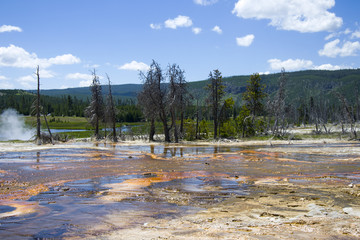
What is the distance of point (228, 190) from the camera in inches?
416

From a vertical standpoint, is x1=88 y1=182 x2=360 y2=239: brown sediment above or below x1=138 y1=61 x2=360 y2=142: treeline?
below

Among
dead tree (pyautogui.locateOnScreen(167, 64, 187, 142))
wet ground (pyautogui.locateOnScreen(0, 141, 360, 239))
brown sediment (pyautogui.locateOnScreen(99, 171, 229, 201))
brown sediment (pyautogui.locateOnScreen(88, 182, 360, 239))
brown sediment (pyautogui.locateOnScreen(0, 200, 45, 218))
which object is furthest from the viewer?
dead tree (pyautogui.locateOnScreen(167, 64, 187, 142))

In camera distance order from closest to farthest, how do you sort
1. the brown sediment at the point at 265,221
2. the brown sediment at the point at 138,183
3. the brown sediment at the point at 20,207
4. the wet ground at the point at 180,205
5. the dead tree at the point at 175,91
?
the brown sediment at the point at 265,221 < the wet ground at the point at 180,205 < the brown sediment at the point at 20,207 < the brown sediment at the point at 138,183 < the dead tree at the point at 175,91

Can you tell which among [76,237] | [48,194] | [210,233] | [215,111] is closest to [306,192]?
[210,233]

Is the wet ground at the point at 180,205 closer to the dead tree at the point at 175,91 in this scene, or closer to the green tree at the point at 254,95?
the dead tree at the point at 175,91

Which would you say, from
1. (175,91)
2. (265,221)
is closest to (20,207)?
(265,221)

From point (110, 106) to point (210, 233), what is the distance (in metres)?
39.0

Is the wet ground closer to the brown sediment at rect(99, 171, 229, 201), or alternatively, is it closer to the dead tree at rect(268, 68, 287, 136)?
the brown sediment at rect(99, 171, 229, 201)

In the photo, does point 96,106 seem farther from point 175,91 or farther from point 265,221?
point 265,221

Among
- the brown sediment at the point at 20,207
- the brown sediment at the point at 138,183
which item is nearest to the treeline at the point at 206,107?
Result: the brown sediment at the point at 138,183

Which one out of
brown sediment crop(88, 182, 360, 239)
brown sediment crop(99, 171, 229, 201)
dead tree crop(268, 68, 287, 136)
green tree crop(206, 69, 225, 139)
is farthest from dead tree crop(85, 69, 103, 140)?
brown sediment crop(88, 182, 360, 239)

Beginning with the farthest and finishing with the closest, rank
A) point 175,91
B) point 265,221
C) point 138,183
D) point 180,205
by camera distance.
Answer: point 175,91 → point 138,183 → point 180,205 → point 265,221

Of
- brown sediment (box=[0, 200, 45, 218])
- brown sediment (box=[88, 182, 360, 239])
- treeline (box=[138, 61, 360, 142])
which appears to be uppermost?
treeline (box=[138, 61, 360, 142])

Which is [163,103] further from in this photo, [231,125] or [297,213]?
[297,213]
